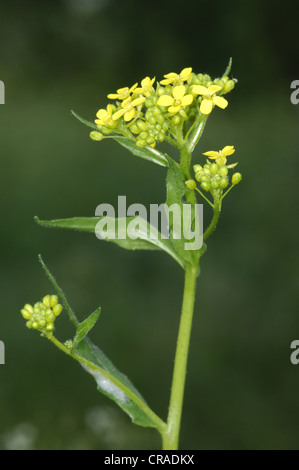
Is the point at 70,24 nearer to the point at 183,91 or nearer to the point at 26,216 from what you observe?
the point at 26,216

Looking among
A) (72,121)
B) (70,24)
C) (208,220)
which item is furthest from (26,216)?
(70,24)

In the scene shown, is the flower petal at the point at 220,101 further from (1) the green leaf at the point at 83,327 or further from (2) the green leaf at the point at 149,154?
(1) the green leaf at the point at 83,327

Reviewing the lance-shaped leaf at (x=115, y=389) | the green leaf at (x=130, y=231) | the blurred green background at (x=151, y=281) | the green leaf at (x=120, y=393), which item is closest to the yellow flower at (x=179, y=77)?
the green leaf at (x=130, y=231)

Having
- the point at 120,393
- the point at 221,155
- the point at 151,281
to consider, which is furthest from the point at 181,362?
the point at 151,281

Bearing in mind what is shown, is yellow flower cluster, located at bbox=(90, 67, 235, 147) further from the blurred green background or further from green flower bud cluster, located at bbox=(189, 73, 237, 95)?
the blurred green background

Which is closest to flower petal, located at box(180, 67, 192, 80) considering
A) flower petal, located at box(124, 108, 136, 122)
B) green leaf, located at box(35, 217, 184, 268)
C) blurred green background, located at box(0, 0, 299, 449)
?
flower petal, located at box(124, 108, 136, 122)
